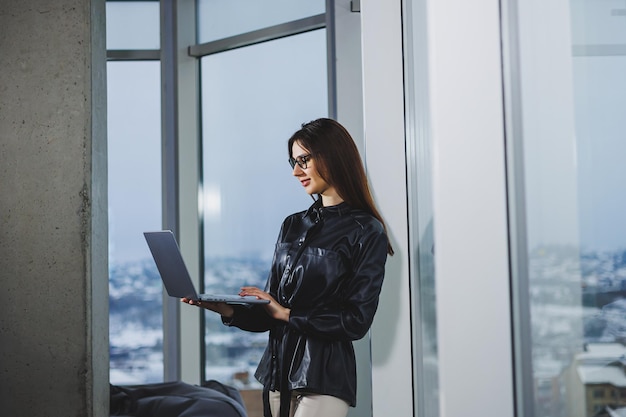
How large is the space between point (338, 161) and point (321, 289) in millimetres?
415

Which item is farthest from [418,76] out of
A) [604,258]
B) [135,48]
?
[135,48]

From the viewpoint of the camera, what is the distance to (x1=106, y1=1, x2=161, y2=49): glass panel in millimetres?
5148

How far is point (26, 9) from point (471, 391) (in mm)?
2495

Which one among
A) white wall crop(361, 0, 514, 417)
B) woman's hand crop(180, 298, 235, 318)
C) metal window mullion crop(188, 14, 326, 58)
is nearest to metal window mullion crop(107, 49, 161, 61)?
metal window mullion crop(188, 14, 326, 58)

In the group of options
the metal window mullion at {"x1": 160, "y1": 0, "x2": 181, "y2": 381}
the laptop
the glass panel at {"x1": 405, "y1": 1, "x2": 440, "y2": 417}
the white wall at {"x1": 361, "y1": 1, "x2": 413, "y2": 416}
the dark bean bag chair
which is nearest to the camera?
the glass panel at {"x1": 405, "y1": 1, "x2": 440, "y2": 417}

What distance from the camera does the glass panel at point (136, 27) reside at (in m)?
5.15

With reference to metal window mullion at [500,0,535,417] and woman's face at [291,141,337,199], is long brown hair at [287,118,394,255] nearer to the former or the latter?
woman's face at [291,141,337,199]

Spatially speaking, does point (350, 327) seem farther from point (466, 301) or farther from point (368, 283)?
point (466, 301)

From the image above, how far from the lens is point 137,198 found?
16.9ft

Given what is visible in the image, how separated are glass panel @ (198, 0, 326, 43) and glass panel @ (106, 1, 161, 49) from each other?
31cm

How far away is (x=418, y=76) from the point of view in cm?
244

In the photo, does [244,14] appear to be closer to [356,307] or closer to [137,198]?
[137,198]

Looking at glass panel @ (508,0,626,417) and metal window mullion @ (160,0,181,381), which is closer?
glass panel @ (508,0,626,417)

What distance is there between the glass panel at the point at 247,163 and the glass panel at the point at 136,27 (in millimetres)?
424
